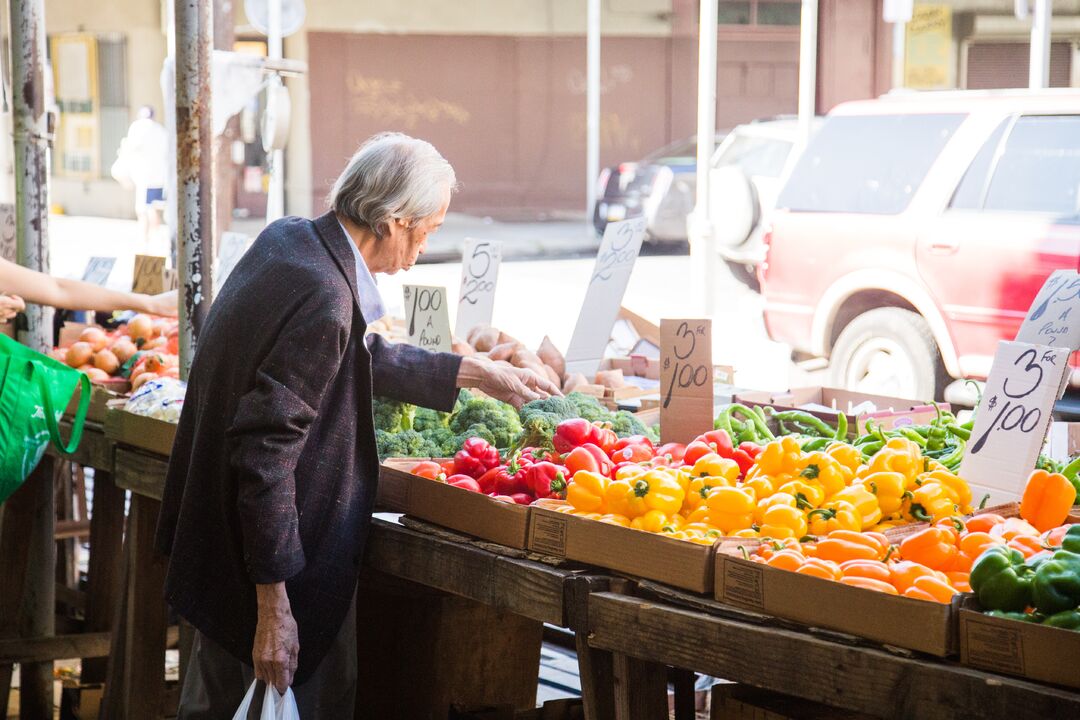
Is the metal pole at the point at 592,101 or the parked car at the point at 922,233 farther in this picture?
the metal pole at the point at 592,101

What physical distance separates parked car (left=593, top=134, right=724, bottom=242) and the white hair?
1426cm

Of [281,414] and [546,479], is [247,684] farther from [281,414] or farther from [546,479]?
[546,479]

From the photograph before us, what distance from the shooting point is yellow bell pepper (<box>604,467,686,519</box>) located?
9.55ft

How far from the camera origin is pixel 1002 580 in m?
2.32

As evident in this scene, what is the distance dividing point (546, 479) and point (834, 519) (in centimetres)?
68

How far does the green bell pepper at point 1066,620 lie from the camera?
2.22 m

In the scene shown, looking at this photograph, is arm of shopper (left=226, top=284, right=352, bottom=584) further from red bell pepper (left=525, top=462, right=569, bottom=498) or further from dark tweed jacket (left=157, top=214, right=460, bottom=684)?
red bell pepper (left=525, top=462, right=569, bottom=498)

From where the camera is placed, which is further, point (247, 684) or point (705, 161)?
point (705, 161)

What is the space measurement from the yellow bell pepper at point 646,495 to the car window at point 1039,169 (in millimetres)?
4657

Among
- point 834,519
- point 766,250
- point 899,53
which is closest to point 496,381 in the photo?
point 834,519

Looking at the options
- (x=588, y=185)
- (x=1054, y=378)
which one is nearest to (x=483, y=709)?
(x=1054, y=378)

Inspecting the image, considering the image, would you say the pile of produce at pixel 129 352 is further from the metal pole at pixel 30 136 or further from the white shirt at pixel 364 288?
the white shirt at pixel 364 288

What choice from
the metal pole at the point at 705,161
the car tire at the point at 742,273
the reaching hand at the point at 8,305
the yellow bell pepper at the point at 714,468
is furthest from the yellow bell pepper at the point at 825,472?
the car tire at the point at 742,273

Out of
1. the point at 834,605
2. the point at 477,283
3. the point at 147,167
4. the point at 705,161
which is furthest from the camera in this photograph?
the point at 147,167
